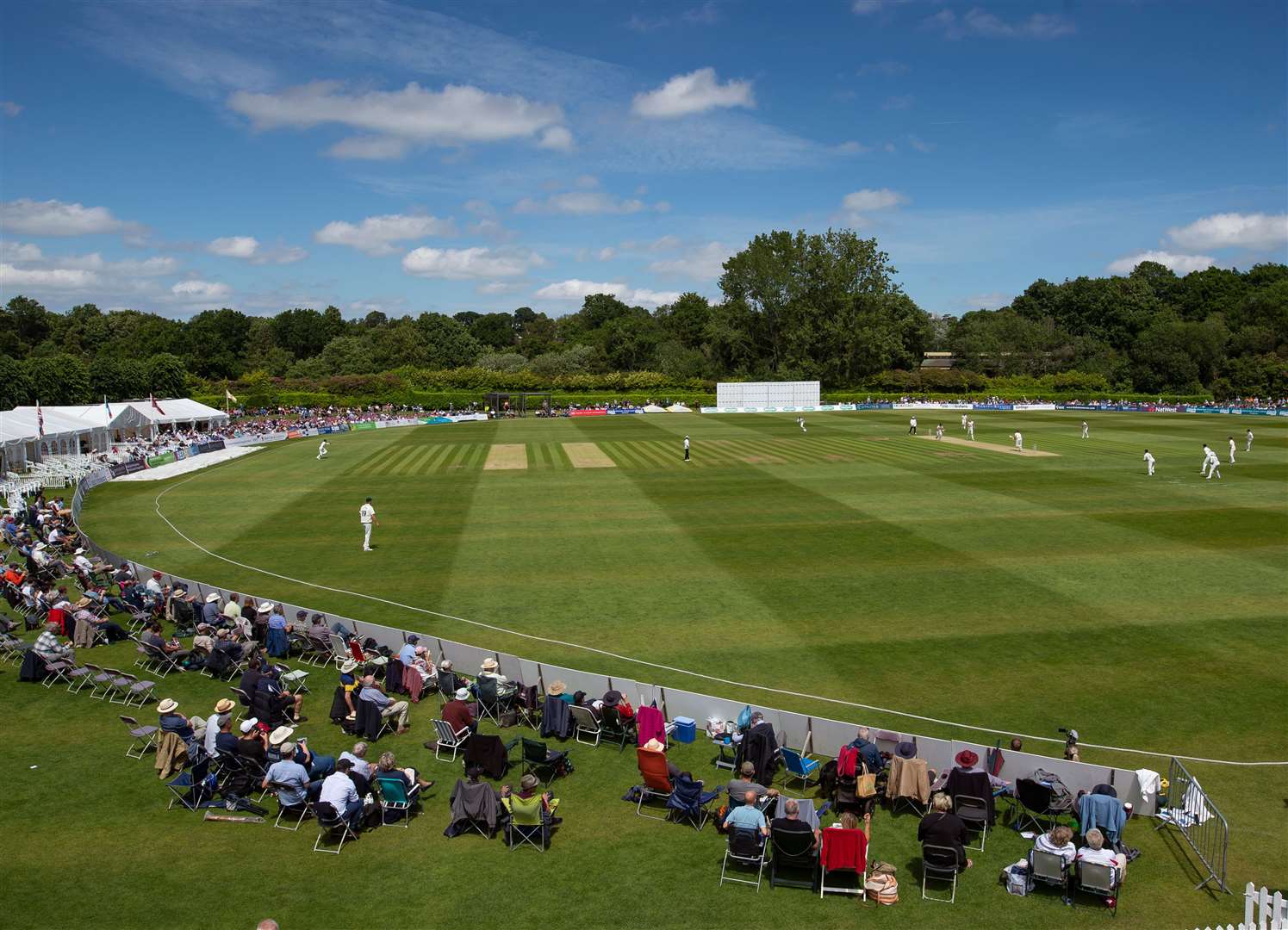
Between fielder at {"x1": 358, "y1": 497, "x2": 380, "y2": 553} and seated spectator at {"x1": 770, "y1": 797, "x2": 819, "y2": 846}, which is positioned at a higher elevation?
fielder at {"x1": 358, "y1": 497, "x2": 380, "y2": 553}

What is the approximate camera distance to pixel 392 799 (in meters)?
11.4

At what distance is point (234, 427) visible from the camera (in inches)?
2958

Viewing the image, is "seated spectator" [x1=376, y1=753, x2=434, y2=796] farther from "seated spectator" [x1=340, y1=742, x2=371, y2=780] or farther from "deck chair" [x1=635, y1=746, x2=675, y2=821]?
"deck chair" [x1=635, y1=746, x2=675, y2=821]

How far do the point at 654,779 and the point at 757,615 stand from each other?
32.0 feet

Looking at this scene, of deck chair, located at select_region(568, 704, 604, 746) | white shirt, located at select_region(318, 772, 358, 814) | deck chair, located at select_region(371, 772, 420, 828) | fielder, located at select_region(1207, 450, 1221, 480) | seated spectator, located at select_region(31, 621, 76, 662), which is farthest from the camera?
fielder, located at select_region(1207, 450, 1221, 480)

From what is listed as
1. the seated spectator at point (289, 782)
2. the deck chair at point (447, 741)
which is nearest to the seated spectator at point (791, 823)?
the deck chair at point (447, 741)

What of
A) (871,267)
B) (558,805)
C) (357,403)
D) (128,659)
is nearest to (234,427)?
(357,403)

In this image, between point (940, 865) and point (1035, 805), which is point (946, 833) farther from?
point (1035, 805)

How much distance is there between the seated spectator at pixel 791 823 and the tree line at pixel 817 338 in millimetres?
93114

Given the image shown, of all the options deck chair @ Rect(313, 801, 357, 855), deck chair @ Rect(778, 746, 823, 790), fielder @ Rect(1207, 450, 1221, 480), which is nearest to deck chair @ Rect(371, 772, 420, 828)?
deck chair @ Rect(313, 801, 357, 855)

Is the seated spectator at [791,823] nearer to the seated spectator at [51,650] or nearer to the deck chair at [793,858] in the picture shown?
the deck chair at [793,858]

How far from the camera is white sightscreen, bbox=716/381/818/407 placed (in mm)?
103500

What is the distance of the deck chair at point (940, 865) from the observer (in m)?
9.81

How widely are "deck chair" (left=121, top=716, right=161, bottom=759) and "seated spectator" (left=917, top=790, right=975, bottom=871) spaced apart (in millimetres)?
11505
